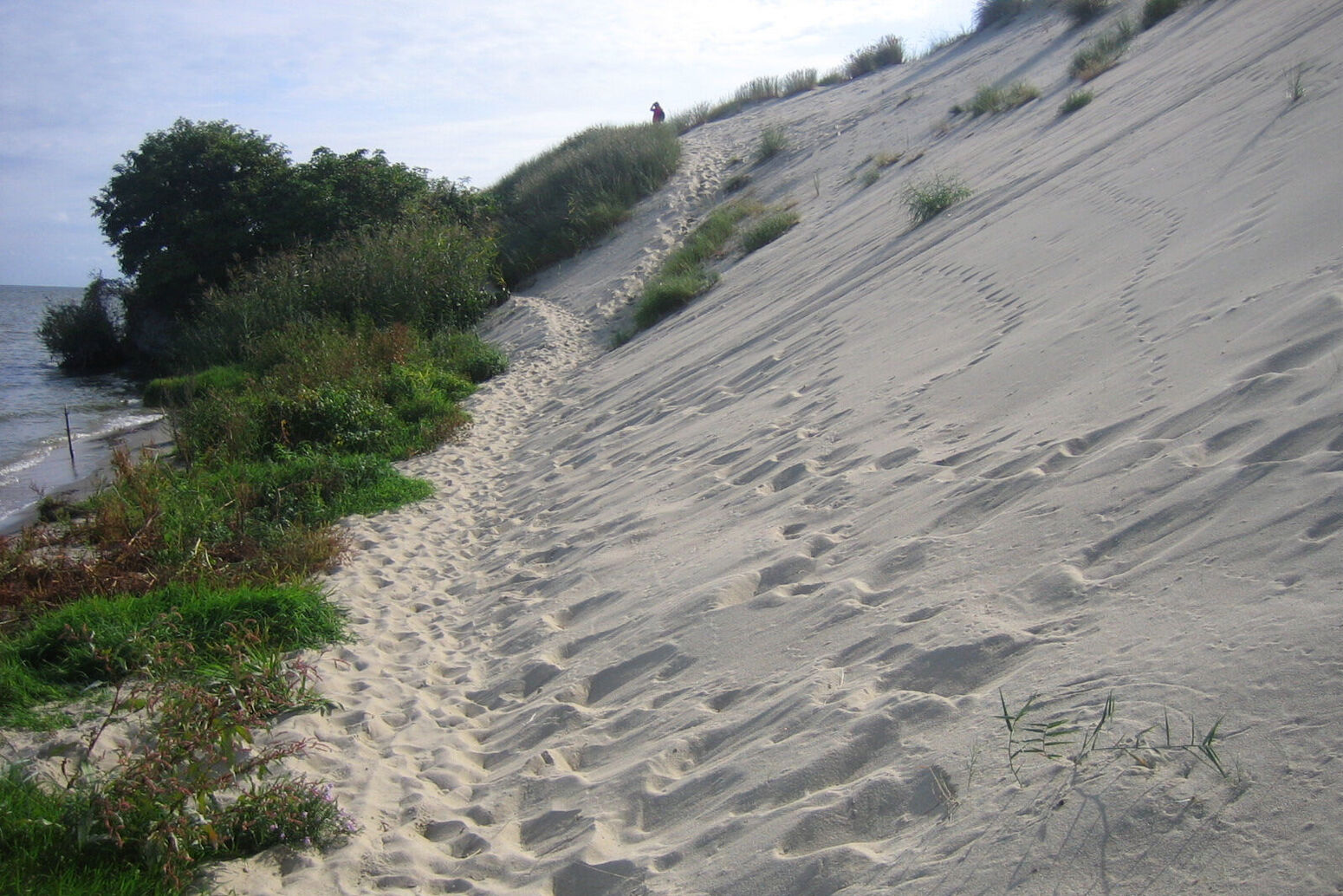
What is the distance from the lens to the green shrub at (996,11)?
20750 millimetres

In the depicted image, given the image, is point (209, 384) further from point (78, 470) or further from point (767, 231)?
point (767, 231)

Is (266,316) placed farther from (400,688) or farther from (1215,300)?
(1215,300)

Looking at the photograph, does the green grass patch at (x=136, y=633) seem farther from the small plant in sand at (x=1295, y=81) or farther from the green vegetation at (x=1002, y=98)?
the green vegetation at (x=1002, y=98)

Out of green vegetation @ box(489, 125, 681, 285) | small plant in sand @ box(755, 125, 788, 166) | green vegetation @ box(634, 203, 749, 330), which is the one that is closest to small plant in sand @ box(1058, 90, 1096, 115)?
green vegetation @ box(634, 203, 749, 330)

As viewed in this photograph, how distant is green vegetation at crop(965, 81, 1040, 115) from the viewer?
13.5 m

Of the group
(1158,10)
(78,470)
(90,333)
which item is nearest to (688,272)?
(1158,10)

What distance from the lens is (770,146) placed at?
774 inches

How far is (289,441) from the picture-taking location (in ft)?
28.6

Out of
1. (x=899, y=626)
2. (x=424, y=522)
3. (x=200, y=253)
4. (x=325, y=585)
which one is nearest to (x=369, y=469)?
(x=424, y=522)

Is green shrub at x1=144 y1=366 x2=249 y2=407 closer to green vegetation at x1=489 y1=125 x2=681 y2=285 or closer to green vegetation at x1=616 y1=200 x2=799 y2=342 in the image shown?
green vegetation at x1=616 y1=200 x2=799 y2=342

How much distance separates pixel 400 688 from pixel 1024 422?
326cm

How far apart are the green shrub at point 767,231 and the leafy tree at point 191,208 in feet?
33.3

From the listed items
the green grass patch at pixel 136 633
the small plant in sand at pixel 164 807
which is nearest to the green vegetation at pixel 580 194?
the green grass patch at pixel 136 633

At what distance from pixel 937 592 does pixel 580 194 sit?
1817 centimetres
